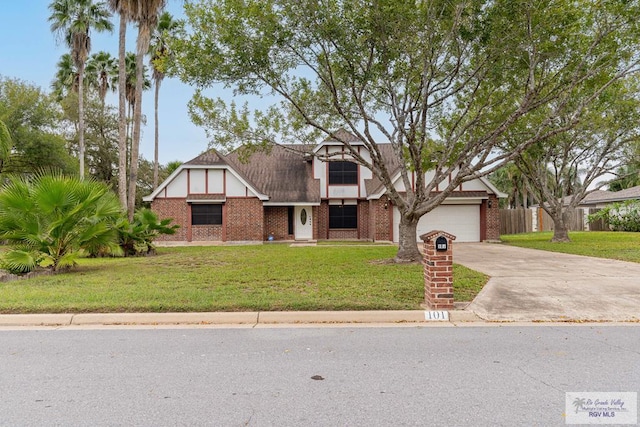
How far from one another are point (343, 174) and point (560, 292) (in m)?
16.8

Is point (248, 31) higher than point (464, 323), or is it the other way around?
point (248, 31)

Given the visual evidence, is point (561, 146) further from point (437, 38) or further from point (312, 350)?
point (312, 350)

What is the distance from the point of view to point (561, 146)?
64.4 ft

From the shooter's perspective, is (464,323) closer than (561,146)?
Yes

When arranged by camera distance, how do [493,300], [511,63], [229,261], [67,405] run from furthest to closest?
1. [229,261]
2. [511,63]
3. [493,300]
4. [67,405]

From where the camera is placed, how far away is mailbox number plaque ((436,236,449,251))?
6730mm

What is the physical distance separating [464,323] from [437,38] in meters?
7.71

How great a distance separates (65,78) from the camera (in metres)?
30.6

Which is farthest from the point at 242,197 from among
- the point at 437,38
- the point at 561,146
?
the point at 561,146

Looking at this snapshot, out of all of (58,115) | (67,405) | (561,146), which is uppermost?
(58,115)

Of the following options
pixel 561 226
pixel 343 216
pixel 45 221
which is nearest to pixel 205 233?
pixel 343 216

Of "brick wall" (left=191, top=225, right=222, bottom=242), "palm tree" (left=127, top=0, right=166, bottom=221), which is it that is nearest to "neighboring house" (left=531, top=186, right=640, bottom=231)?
"brick wall" (left=191, top=225, right=222, bottom=242)

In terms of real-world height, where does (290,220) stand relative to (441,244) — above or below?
above

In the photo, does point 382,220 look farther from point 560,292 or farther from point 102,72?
point 102,72
